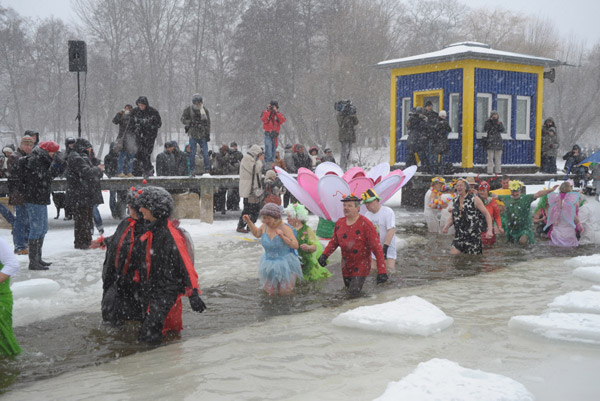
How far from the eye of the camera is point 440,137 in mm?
17188

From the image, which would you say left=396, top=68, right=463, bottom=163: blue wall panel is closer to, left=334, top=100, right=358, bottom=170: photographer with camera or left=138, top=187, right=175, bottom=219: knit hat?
left=334, top=100, right=358, bottom=170: photographer with camera

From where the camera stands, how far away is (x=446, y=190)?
561 inches

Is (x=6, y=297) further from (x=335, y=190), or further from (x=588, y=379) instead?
(x=335, y=190)

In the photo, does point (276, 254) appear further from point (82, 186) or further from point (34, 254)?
point (82, 186)

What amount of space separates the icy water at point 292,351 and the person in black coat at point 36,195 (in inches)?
102

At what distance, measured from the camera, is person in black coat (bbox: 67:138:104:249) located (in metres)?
10.5

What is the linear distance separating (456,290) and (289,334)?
9.28 ft

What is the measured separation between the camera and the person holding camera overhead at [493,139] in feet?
57.3

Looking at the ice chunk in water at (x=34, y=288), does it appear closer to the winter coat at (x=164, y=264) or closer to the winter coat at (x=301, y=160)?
the winter coat at (x=164, y=264)

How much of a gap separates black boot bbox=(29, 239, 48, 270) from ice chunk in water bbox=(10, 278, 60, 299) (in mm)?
1458

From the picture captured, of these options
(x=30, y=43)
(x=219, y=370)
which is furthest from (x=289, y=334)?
(x=30, y=43)

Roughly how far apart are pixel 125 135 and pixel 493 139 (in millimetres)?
10158

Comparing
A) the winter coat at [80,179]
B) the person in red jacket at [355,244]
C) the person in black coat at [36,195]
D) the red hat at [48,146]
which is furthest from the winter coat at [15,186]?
the person in red jacket at [355,244]

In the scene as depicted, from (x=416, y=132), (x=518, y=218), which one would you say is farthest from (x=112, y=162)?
(x=518, y=218)
